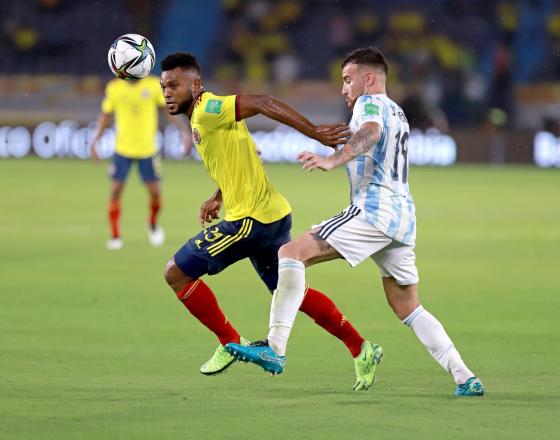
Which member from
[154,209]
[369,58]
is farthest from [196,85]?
[154,209]

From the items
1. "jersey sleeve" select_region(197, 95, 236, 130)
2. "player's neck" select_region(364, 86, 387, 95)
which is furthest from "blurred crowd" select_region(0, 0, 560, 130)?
"player's neck" select_region(364, 86, 387, 95)

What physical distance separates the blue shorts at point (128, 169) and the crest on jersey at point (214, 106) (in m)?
8.09

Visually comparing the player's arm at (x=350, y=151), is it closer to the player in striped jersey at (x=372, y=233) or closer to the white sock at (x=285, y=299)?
the player in striped jersey at (x=372, y=233)

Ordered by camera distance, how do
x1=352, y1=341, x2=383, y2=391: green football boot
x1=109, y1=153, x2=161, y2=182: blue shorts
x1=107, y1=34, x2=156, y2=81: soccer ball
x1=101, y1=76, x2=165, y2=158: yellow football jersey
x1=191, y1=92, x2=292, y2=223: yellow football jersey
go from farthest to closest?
x1=101, y1=76, x2=165, y2=158: yellow football jersey
x1=109, y1=153, x2=161, y2=182: blue shorts
x1=107, y1=34, x2=156, y2=81: soccer ball
x1=191, y1=92, x2=292, y2=223: yellow football jersey
x1=352, y1=341, x2=383, y2=391: green football boot

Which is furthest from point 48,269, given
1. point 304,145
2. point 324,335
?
point 304,145

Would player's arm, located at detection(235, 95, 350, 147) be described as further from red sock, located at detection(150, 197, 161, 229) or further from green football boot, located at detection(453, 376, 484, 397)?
red sock, located at detection(150, 197, 161, 229)

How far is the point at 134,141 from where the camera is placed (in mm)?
15016

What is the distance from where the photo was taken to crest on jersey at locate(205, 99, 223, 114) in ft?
22.4

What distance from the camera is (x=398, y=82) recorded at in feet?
103

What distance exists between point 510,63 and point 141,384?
26075mm

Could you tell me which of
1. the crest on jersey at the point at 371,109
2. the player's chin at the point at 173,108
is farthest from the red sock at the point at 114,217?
the crest on jersey at the point at 371,109

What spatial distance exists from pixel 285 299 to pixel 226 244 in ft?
2.02

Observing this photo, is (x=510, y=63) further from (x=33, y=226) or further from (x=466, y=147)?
(x=33, y=226)

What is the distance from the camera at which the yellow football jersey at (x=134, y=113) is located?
49.2 feet
